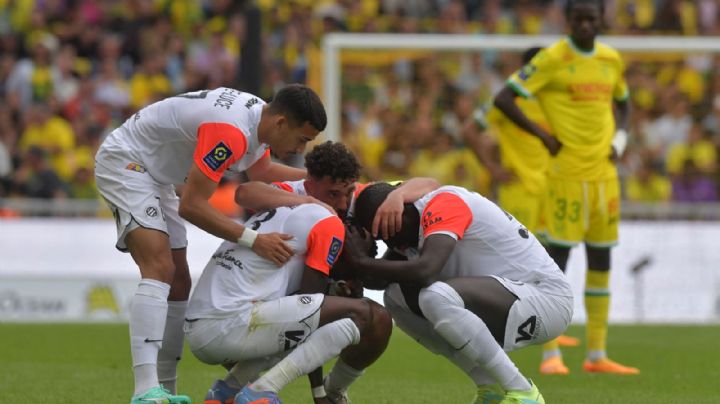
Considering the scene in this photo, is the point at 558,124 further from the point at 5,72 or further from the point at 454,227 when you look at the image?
the point at 5,72

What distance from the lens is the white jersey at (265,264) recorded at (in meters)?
6.61

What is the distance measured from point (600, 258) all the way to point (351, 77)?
7208 millimetres

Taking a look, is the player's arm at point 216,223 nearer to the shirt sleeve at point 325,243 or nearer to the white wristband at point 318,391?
the shirt sleeve at point 325,243

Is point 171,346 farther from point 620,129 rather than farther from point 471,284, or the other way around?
point 620,129

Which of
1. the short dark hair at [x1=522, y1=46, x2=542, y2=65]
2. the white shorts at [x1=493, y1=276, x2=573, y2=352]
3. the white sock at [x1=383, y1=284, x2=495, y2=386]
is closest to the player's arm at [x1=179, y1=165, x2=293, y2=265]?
the white sock at [x1=383, y1=284, x2=495, y2=386]

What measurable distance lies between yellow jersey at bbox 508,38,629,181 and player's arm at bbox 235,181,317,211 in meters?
3.51

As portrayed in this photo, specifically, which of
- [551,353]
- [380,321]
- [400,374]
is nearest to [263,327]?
[380,321]

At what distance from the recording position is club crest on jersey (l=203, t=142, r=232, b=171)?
259 inches

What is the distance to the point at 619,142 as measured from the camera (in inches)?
396

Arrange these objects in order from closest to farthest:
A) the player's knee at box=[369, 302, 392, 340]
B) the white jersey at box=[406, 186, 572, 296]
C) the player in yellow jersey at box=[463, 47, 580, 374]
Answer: the player's knee at box=[369, 302, 392, 340]
the white jersey at box=[406, 186, 572, 296]
the player in yellow jersey at box=[463, 47, 580, 374]

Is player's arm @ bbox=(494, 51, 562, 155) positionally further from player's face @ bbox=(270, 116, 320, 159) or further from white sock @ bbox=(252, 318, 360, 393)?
white sock @ bbox=(252, 318, 360, 393)

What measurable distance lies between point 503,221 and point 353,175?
85cm

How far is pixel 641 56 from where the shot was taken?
16.4m

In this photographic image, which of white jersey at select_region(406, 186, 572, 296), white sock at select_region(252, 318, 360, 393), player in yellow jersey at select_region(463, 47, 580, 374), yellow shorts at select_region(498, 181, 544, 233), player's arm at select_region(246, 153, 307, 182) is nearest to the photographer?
white sock at select_region(252, 318, 360, 393)
